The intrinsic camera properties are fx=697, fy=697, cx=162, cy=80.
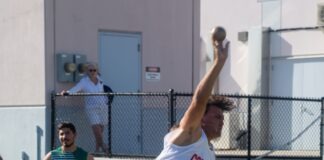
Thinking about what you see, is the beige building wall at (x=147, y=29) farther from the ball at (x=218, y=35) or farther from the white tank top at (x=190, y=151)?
the ball at (x=218, y=35)

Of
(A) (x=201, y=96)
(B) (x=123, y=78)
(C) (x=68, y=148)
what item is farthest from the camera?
(B) (x=123, y=78)

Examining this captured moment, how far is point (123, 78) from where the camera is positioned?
13648mm

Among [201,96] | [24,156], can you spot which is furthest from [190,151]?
[24,156]

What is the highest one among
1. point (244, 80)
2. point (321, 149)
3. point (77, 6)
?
point (77, 6)

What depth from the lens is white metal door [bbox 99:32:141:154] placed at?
12.9 metres

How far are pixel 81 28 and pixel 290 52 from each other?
20.8 ft

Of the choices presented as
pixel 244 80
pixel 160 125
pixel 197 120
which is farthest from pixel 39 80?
pixel 197 120

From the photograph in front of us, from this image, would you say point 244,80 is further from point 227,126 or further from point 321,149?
point 321,149

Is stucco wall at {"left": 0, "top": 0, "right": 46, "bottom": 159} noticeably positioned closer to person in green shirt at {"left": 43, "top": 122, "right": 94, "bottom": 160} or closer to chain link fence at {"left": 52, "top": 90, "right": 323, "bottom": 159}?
chain link fence at {"left": 52, "top": 90, "right": 323, "bottom": 159}

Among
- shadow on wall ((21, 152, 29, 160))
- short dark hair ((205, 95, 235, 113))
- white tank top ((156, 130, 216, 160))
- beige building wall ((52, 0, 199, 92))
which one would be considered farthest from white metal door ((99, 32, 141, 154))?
white tank top ((156, 130, 216, 160))

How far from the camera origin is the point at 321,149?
12.7m

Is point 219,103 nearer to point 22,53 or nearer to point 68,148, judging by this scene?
point 68,148

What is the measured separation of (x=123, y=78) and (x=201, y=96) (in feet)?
32.0

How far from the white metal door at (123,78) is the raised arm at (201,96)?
8.73 m
